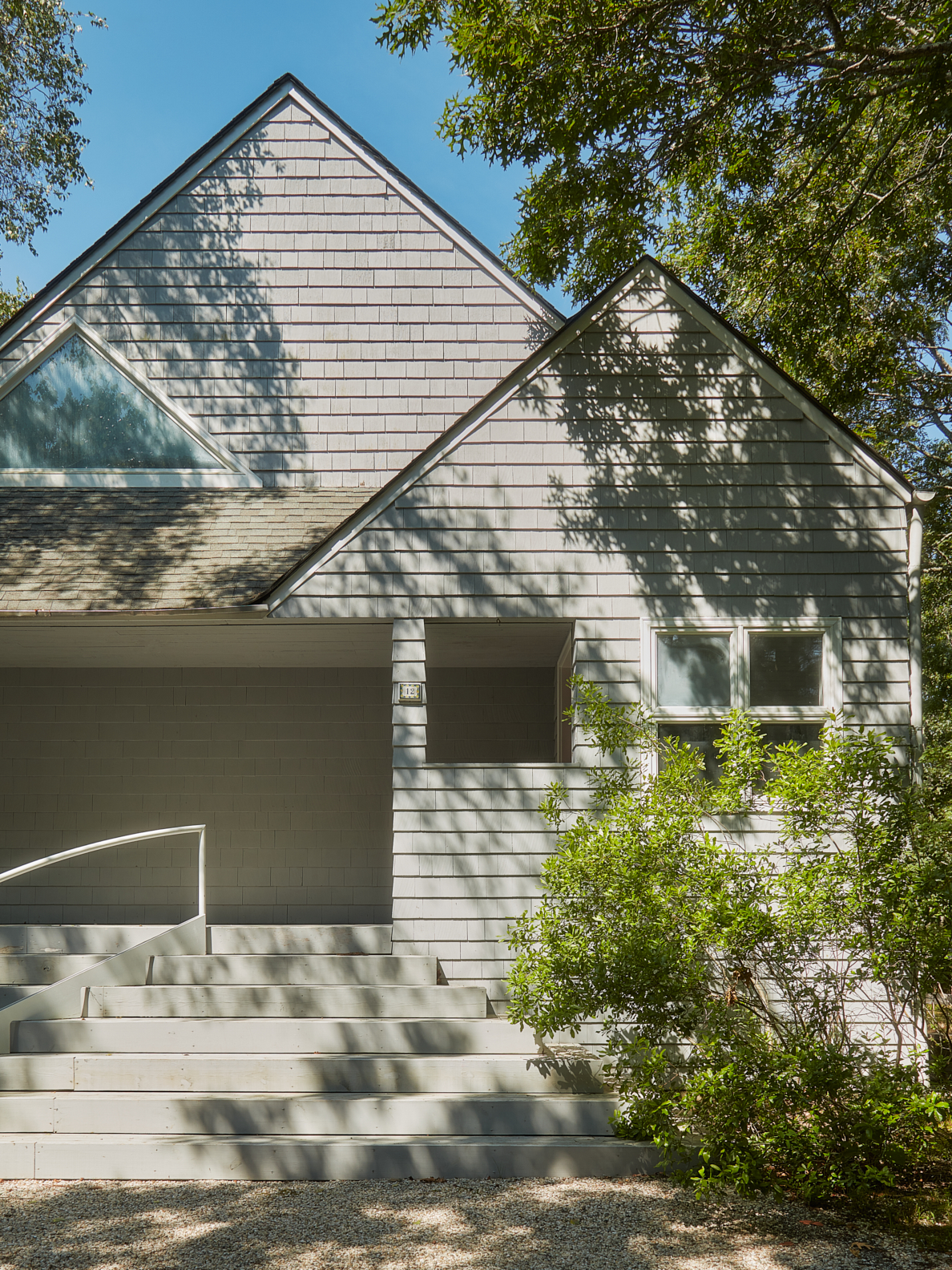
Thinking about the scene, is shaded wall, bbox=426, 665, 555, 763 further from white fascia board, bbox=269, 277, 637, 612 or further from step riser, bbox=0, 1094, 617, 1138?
step riser, bbox=0, 1094, 617, 1138

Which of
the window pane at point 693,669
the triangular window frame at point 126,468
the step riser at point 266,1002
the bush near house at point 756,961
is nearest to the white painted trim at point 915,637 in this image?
the bush near house at point 756,961

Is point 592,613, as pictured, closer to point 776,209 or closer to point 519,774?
point 519,774

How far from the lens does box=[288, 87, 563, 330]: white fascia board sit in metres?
9.27

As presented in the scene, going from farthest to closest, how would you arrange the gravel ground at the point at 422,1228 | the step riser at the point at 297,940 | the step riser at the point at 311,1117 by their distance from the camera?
the step riser at the point at 297,940, the step riser at the point at 311,1117, the gravel ground at the point at 422,1228

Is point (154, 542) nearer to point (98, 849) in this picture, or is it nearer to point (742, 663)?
point (98, 849)

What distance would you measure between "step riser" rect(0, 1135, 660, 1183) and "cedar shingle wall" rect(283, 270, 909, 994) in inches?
62.0

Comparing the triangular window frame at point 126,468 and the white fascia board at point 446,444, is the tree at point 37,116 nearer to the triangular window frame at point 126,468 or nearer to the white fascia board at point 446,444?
the triangular window frame at point 126,468

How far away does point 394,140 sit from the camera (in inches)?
372

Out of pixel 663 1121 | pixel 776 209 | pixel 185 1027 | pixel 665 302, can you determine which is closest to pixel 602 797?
pixel 663 1121

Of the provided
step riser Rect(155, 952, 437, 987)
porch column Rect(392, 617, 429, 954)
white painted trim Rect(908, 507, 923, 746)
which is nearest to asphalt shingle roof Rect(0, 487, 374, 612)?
porch column Rect(392, 617, 429, 954)

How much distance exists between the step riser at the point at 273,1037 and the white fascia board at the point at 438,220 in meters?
6.54

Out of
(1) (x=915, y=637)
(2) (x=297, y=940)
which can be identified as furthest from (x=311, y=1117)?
(1) (x=915, y=637)

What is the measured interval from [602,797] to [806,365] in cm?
627

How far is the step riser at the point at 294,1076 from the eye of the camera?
5.52m
